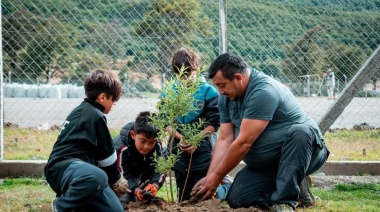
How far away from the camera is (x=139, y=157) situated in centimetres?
561

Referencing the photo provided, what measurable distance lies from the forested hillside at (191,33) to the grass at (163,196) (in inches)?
63.3

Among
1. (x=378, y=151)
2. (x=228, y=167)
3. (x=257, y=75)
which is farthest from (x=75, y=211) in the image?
(x=378, y=151)

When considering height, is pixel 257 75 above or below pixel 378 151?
above

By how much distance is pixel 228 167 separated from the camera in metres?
4.81

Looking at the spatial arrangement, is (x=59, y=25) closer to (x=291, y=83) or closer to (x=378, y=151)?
(x=291, y=83)

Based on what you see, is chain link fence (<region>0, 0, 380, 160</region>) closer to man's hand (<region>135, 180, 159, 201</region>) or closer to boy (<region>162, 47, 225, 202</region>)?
boy (<region>162, 47, 225, 202</region>)

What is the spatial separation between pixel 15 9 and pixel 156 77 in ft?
6.06

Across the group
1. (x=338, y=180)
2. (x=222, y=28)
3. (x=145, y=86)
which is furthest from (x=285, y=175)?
(x=145, y=86)

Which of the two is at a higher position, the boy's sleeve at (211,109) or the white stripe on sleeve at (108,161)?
the boy's sleeve at (211,109)

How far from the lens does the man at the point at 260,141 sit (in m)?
4.75

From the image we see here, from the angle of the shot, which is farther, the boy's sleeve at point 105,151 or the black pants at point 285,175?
the black pants at point 285,175

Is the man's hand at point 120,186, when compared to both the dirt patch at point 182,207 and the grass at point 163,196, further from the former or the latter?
the grass at point 163,196

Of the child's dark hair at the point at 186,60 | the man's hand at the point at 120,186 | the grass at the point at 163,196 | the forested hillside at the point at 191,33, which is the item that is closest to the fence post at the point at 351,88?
the forested hillside at the point at 191,33

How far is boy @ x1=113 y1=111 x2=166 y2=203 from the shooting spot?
17.1ft
